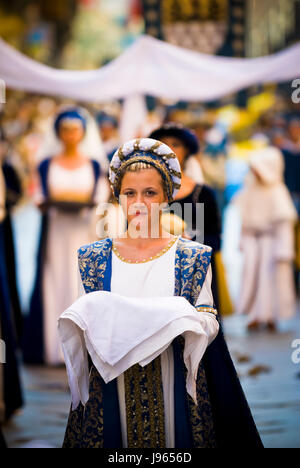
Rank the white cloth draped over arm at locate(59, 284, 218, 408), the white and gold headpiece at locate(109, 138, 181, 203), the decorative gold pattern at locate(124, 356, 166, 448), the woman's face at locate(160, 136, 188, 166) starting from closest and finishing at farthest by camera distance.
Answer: the white cloth draped over arm at locate(59, 284, 218, 408) < the decorative gold pattern at locate(124, 356, 166, 448) < the white and gold headpiece at locate(109, 138, 181, 203) < the woman's face at locate(160, 136, 188, 166)

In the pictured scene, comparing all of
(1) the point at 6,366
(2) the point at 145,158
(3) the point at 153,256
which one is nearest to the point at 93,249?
(3) the point at 153,256

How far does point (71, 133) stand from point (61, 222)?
33.4 inches

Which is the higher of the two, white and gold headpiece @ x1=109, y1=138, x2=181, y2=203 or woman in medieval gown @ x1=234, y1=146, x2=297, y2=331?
white and gold headpiece @ x1=109, y1=138, x2=181, y2=203

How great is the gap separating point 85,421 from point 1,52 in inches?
145

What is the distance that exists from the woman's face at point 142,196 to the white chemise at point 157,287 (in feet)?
0.49

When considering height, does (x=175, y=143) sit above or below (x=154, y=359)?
above

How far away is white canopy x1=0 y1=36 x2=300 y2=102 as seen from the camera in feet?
18.9

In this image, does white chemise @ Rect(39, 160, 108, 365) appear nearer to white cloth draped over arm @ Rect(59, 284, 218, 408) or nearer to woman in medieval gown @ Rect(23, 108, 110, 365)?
woman in medieval gown @ Rect(23, 108, 110, 365)

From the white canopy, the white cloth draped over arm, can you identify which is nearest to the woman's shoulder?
the white cloth draped over arm

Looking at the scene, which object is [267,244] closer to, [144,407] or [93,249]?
[93,249]

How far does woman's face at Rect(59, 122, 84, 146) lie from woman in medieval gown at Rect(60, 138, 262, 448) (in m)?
3.67

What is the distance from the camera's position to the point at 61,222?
6457 millimetres

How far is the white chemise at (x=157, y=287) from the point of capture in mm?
2502

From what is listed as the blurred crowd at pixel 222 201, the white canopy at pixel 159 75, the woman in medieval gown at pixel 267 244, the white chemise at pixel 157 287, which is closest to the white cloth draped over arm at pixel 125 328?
the white chemise at pixel 157 287
